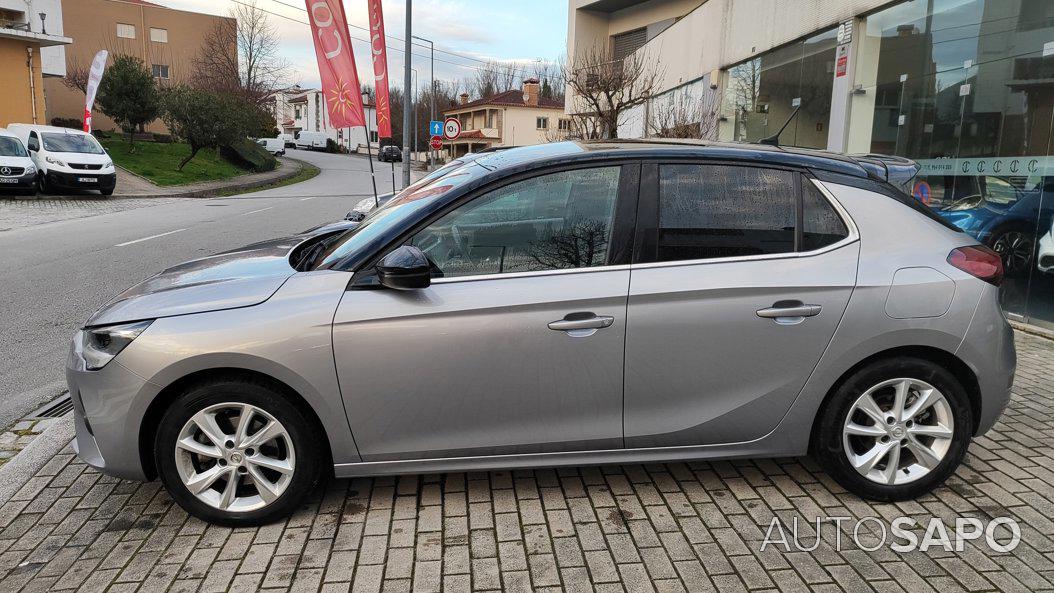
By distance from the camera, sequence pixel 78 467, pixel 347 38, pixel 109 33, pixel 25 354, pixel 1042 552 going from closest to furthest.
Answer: pixel 1042 552 → pixel 78 467 → pixel 25 354 → pixel 347 38 → pixel 109 33

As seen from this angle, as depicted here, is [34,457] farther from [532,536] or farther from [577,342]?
[577,342]

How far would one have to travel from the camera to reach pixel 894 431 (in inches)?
134

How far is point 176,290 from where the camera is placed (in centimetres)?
340

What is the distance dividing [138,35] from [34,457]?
199 ft

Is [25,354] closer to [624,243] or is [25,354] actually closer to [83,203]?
[624,243]

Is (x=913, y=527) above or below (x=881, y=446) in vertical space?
below

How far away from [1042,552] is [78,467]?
14.9 feet

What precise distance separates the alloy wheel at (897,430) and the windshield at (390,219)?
213 centimetres

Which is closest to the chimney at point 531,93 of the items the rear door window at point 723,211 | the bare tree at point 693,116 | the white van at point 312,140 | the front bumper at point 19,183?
the white van at point 312,140

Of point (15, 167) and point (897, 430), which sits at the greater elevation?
point (15, 167)

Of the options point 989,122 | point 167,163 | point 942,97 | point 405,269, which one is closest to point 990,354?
point 405,269

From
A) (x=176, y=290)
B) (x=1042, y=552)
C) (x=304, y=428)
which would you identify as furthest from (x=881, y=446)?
(x=176, y=290)

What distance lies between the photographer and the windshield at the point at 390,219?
3.35 metres

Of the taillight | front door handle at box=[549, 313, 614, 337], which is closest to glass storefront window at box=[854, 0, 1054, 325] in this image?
the taillight
